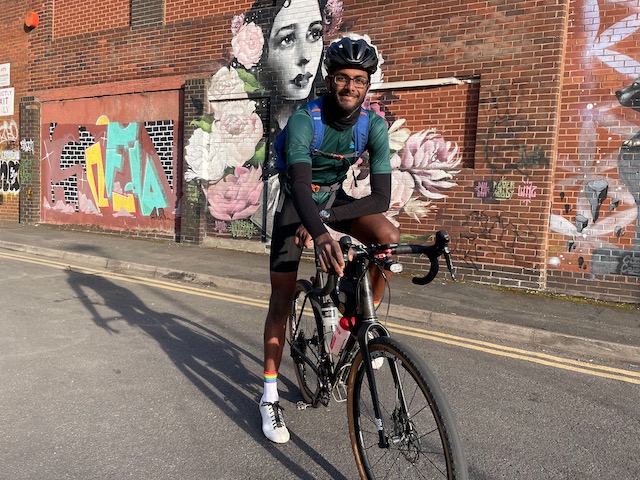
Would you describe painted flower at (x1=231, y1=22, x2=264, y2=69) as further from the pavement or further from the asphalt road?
the asphalt road

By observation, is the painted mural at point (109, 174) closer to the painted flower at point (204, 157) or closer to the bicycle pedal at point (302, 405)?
the painted flower at point (204, 157)

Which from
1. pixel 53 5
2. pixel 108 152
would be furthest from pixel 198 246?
pixel 53 5

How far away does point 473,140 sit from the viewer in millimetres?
7824

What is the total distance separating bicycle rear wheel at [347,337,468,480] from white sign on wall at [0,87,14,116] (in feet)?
50.5

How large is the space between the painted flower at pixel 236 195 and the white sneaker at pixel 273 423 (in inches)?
285

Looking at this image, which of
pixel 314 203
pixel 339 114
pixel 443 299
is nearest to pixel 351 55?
pixel 339 114

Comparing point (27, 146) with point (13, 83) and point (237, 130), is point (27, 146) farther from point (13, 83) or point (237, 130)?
point (237, 130)

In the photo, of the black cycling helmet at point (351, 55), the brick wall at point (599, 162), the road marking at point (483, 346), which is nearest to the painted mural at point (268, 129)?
the brick wall at point (599, 162)

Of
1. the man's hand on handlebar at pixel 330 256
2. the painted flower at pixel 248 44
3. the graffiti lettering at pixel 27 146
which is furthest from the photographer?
the graffiti lettering at pixel 27 146

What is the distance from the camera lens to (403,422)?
2.24m

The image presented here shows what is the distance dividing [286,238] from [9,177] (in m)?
14.5

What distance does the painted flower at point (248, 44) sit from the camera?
32.2ft

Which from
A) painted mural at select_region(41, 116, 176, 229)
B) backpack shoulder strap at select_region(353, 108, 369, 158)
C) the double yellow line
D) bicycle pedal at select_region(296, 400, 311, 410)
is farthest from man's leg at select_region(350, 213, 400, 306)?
painted mural at select_region(41, 116, 176, 229)

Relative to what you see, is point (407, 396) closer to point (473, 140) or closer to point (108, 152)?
point (473, 140)
